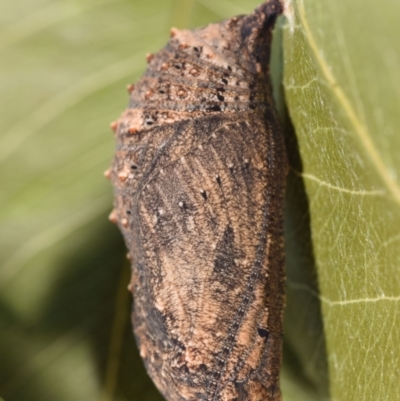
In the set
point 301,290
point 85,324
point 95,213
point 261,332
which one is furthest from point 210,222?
point 85,324

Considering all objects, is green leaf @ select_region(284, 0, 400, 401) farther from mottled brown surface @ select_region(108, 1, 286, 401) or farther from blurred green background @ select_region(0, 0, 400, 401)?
mottled brown surface @ select_region(108, 1, 286, 401)

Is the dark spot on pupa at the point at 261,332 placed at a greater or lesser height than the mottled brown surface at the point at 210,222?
lesser

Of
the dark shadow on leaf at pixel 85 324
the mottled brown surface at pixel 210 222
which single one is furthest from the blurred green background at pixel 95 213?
the mottled brown surface at pixel 210 222

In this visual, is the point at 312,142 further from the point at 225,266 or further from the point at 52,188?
the point at 52,188

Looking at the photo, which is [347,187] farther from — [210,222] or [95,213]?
[95,213]

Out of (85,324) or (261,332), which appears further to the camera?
(85,324)

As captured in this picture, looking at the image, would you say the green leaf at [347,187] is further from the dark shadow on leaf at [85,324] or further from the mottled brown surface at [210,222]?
the dark shadow on leaf at [85,324]
